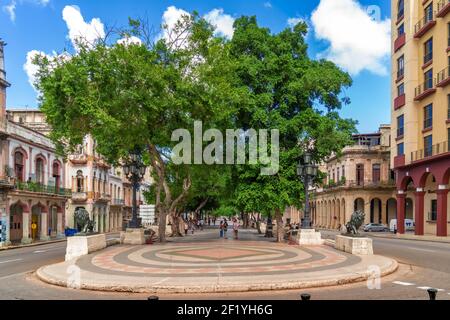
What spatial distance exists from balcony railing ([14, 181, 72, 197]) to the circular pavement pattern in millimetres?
23077

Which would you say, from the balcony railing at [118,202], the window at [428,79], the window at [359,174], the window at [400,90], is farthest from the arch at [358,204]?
the balcony railing at [118,202]

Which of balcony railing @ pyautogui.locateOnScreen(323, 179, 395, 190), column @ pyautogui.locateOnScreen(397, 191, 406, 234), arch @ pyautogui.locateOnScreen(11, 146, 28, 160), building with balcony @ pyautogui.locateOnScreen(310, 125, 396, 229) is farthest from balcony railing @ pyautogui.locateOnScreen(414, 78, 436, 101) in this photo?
arch @ pyautogui.locateOnScreen(11, 146, 28, 160)

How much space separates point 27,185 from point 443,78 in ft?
119

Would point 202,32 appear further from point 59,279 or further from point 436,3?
point 436,3

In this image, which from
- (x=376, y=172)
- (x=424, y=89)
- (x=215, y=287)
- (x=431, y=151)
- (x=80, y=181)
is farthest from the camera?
(x=376, y=172)

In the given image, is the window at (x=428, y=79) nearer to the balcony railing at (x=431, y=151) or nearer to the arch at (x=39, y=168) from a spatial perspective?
the balcony railing at (x=431, y=151)

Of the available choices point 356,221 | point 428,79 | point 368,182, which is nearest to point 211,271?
point 356,221

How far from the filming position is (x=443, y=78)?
3862cm

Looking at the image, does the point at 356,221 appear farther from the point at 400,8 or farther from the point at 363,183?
the point at 363,183

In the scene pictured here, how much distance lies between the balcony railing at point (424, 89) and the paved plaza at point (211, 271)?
91.3ft

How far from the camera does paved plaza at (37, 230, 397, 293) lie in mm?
11055

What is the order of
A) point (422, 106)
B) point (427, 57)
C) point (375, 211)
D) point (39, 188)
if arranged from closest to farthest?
point (39, 188) → point (427, 57) → point (422, 106) → point (375, 211)

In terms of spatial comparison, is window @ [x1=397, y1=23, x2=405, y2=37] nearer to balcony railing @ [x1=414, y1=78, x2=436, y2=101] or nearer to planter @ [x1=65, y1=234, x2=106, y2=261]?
balcony railing @ [x1=414, y1=78, x2=436, y2=101]
